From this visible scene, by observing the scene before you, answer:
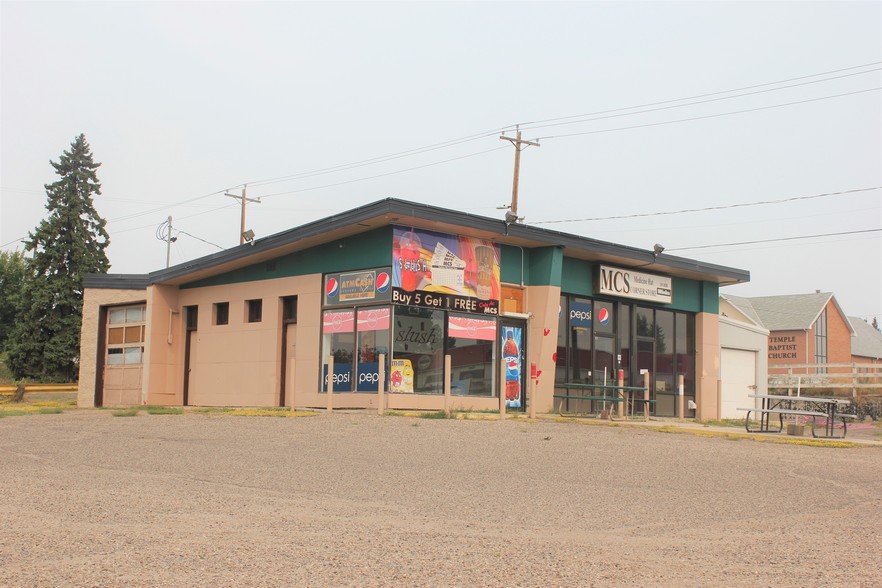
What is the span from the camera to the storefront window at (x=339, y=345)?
21578mm

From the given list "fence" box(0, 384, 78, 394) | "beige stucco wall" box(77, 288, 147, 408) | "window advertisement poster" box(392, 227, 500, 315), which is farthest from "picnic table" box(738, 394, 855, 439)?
"fence" box(0, 384, 78, 394)

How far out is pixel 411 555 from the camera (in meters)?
6.09

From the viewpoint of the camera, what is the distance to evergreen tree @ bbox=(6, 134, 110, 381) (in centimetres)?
4438

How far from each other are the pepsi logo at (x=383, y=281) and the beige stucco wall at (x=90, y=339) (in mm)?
11281

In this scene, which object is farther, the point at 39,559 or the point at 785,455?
the point at 785,455

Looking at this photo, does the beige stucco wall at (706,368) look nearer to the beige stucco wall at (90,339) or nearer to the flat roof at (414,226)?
the flat roof at (414,226)

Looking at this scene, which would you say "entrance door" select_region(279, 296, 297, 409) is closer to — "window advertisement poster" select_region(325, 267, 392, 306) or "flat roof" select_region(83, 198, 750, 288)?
"flat roof" select_region(83, 198, 750, 288)

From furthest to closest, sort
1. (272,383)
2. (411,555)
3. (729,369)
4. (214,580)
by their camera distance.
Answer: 1. (729,369)
2. (272,383)
3. (411,555)
4. (214,580)

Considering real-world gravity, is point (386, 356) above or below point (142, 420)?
above

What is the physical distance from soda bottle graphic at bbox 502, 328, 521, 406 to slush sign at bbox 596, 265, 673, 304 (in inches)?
144

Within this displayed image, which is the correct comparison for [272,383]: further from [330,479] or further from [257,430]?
[330,479]

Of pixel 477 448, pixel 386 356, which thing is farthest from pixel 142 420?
pixel 477 448

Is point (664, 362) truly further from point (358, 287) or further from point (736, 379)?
point (358, 287)

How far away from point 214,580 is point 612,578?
7.97 feet
